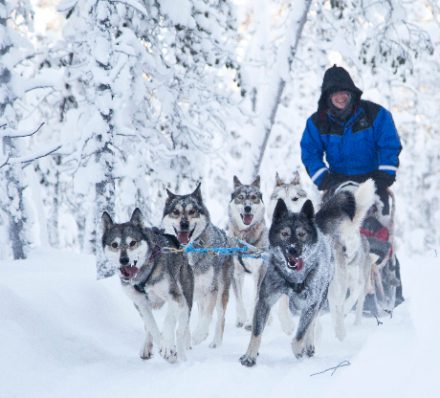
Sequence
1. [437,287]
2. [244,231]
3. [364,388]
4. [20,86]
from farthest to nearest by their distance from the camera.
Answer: [20,86] < [244,231] < [437,287] < [364,388]

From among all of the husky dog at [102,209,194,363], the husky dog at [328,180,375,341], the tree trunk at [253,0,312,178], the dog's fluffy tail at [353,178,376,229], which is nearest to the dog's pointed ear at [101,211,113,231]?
the husky dog at [102,209,194,363]

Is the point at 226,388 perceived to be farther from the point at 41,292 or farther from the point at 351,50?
the point at 351,50

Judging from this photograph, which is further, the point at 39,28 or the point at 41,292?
the point at 39,28

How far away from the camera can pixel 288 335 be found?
233 inches

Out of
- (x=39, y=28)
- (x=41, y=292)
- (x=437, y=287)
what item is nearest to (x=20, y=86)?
(x=41, y=292)

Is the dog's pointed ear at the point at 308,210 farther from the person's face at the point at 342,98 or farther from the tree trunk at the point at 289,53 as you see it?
the tree trunk at the point at 289,53

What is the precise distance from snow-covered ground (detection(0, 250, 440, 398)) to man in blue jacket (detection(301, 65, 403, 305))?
4.39 ft

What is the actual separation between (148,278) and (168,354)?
691mm

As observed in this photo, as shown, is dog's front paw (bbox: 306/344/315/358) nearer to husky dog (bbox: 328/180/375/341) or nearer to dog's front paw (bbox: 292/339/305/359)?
dog's front paw (bbox: 292/339/305/359)

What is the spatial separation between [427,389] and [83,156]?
6.08 m

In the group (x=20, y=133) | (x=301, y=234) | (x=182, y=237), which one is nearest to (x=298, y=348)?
(x=301, y=234)

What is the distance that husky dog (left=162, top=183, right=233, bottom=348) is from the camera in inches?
235

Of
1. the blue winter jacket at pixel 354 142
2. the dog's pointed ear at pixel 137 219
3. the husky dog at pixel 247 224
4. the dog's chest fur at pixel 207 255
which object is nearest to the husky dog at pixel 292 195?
the husky dog at pixel 247 224

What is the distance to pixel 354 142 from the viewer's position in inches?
236
